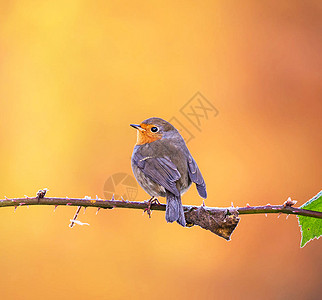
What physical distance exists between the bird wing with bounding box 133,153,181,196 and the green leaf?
1.22 meters

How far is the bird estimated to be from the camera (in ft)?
8.97

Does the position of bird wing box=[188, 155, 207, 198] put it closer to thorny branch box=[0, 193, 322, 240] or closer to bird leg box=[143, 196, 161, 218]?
bird leg box=[143, 196, 161, 218]

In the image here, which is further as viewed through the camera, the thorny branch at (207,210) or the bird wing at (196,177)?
Answer: the bird wing at (196,177)

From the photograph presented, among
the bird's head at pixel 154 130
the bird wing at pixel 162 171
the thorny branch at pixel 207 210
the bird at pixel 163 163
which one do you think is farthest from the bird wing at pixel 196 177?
the thorny branch at pixel 207 210

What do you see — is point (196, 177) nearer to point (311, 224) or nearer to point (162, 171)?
point (162, 171)

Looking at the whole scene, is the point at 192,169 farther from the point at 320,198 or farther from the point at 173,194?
the point at 320,198

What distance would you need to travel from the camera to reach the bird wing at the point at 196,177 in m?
2.61

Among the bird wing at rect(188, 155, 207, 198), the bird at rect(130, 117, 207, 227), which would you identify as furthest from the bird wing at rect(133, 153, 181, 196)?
the bird wing at rect(188, 155, 207, 198)

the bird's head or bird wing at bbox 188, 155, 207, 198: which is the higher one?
the bird's head

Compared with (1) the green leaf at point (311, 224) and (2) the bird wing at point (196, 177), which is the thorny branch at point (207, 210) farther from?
(2) the bird wing at point (196, 177)

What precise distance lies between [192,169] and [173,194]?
254 mm

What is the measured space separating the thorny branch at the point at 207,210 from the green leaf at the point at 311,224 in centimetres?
6

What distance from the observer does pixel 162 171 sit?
277cm

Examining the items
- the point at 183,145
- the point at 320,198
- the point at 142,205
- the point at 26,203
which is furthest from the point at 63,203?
the point at 183,145
